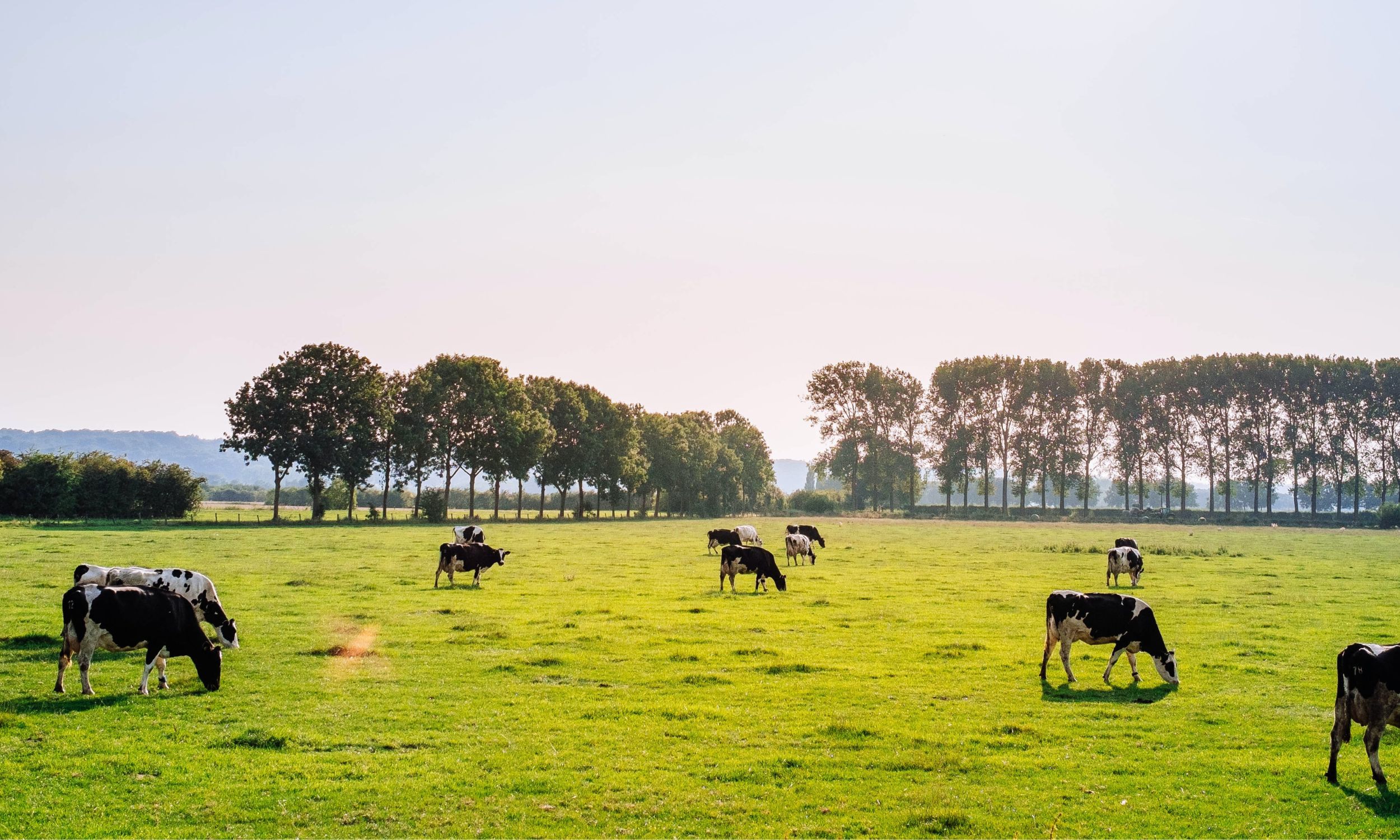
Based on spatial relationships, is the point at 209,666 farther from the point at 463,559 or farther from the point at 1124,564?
the point at 1124,564

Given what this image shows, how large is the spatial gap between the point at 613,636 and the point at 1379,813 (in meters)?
15.8

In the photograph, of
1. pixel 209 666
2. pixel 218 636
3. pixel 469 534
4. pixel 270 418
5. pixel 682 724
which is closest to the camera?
pixel 682 724

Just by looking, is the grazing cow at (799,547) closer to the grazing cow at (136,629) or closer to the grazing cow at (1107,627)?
the grazing cow at (1107,627)

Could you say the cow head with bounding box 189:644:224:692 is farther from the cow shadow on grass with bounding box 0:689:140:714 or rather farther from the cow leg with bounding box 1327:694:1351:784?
the cow leg with bounding box 1327:694:1351:784

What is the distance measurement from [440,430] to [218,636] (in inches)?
2887

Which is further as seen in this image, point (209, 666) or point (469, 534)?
point (469, 534)

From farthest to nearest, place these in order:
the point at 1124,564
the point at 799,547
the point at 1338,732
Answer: the point at 799,547 → the point at 1124,564 → the point at 1338,732

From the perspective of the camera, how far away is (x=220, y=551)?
47031mm

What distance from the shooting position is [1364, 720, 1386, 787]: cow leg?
1196 centimetres

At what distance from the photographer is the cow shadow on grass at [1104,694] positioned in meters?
17.0

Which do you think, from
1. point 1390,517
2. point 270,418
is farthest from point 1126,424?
point 270,418

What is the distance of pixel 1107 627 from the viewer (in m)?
18.8

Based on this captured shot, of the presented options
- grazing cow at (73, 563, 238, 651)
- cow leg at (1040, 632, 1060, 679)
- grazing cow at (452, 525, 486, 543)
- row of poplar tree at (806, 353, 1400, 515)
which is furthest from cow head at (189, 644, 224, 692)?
row of poplar tree at (806, 353, 1400, 515)

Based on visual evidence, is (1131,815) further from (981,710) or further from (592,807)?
(592,807)
